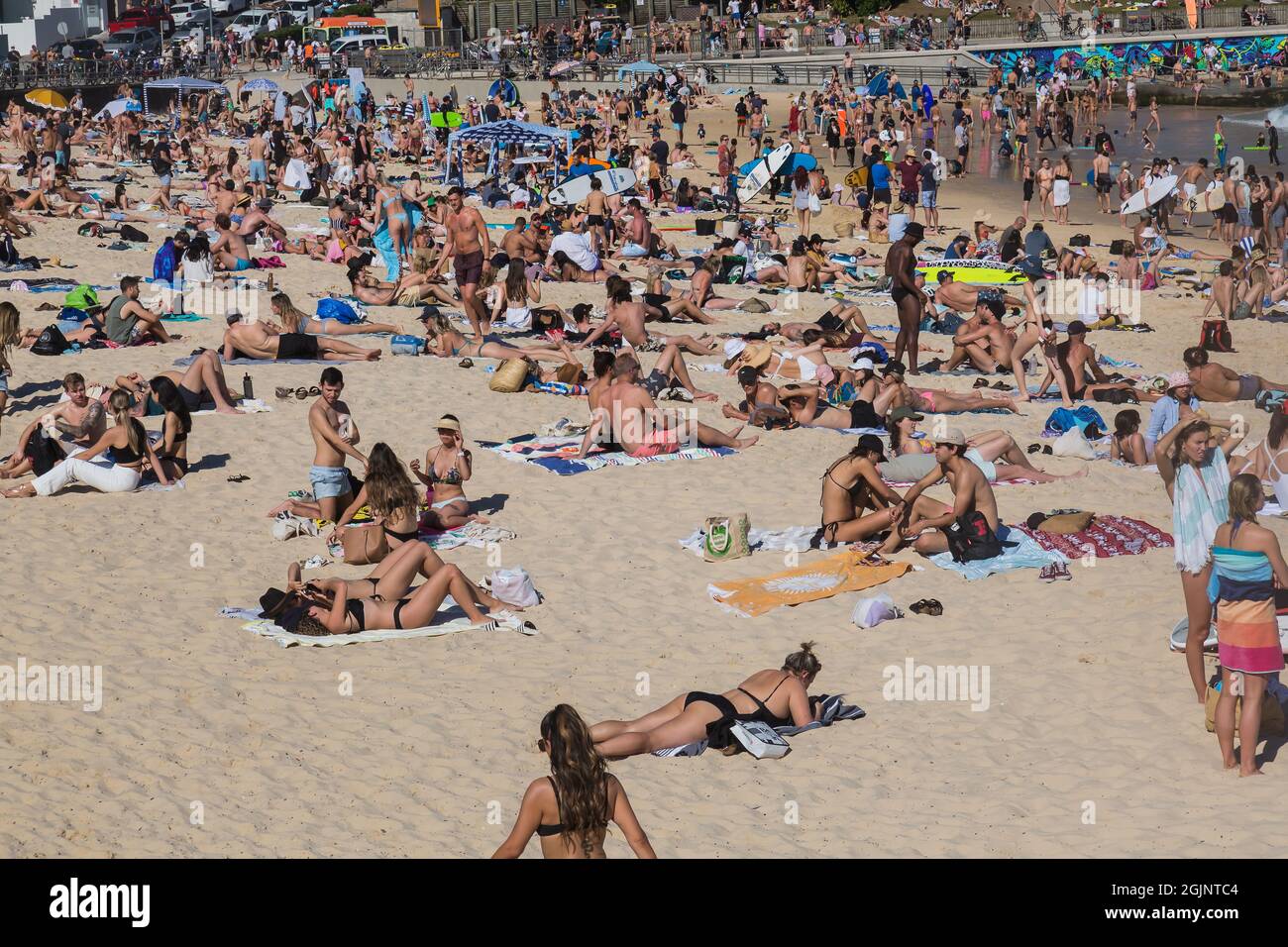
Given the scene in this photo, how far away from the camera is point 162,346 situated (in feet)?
48.0

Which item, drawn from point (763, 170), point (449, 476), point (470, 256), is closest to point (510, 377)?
point (470, 256)

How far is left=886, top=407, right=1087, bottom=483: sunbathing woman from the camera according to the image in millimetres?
10961

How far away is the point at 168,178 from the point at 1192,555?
20.6 metres

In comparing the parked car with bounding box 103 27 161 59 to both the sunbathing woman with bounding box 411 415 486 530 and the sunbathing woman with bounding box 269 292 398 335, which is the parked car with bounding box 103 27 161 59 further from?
the sunbathing woman with bounding box 411 415 486 530

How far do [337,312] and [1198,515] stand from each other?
33.6 ft

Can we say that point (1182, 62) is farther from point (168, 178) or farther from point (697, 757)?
point (697, 757)

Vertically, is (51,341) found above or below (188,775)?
above

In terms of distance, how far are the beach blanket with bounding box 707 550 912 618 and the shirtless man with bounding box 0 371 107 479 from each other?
15.7 ft

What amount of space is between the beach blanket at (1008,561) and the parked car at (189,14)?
56.1 m

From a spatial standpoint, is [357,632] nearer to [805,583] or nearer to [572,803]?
[805,583]

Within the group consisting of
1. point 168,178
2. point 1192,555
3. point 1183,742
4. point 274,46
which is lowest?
point 1183,742

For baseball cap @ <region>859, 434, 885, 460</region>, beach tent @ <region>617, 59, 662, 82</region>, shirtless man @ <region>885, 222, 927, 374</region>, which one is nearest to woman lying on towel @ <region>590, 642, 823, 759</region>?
baseball cap @ <region>859, 434, 885, 460</region>

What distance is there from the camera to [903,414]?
11.0m
